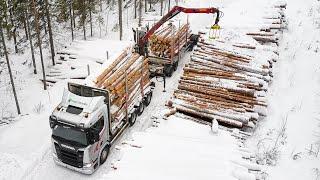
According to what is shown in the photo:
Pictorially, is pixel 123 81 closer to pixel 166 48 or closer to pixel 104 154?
pixel 104 154

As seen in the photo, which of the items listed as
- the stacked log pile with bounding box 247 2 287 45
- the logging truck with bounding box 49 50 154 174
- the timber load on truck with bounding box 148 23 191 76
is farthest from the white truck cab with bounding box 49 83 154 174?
the stacked log pile with bounding box 247 2 287 45

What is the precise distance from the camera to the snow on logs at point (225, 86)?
18688 mm

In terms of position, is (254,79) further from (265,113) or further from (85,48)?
(85,48)

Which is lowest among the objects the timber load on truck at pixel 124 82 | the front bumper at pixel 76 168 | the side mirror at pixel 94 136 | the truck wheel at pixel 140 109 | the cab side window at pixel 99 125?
the front bumper at pixel 76 168

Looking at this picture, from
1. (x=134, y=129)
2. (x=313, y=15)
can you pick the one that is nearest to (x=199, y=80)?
(x=134, y=129)

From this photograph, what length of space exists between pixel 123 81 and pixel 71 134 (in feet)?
13.2

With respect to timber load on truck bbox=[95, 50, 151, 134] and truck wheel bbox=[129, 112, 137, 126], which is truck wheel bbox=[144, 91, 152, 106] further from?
truck wheel bbox=[129, 112, 137, 126]

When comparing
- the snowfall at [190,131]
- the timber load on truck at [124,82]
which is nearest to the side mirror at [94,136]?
the snowfall at [190,131]

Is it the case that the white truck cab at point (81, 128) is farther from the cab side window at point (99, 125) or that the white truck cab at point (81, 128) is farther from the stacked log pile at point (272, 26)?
the stacked log pile at point (272, 26)

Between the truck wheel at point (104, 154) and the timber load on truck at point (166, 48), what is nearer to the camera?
the truck wheel at point (104, 154)

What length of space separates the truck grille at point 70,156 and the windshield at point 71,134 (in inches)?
20.4

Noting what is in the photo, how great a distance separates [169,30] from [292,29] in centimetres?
956

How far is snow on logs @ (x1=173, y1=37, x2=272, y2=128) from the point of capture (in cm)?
1869

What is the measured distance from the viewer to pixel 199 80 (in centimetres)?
2075
